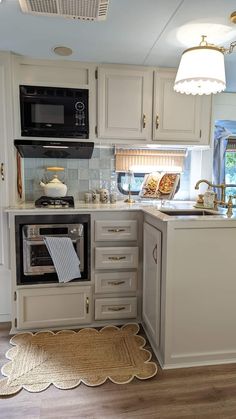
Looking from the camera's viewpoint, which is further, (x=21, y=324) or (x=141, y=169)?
(x=141, y=169)

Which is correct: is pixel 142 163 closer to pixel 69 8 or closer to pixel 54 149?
pixel 54 149

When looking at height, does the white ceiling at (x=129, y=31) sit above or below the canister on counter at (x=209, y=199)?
above

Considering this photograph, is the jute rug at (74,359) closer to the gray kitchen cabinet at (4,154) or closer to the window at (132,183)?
the gray kitchen cabinet at (4,154)

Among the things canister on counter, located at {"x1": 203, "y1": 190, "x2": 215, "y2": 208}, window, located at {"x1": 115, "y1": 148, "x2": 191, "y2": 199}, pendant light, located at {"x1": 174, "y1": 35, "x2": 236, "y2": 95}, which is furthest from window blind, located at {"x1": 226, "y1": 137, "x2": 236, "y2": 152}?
pendant light, located at {"x1": 174, "y1": 35, "x2": 236, "y2": 95}

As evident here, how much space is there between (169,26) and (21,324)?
2.33 meters

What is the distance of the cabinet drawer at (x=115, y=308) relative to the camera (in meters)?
2.30

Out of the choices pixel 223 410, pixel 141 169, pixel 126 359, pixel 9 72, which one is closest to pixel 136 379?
pixel 126 359

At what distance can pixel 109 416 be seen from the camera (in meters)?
1.45

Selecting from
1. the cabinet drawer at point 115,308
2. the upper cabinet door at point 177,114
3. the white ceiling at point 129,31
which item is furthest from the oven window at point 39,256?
the white ceiling at point 129,31

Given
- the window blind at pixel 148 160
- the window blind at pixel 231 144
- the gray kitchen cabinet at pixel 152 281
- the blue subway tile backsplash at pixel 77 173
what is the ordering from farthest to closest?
the window blind at pixel 231 144
the window blind at pixel 148 160
the blue subway tile backsplash at pixel 77 173
the gray kitchen cabinet at pixel 152 281

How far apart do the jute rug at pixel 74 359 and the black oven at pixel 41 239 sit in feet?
1.46

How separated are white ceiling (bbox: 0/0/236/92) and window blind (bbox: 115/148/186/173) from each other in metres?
0.81

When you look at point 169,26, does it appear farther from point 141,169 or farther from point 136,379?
point 136,379

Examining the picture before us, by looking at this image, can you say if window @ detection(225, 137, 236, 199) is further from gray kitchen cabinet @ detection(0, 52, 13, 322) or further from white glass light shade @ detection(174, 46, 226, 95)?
gray kitchen cabinet @ detection(0, 52, 13, 322)
